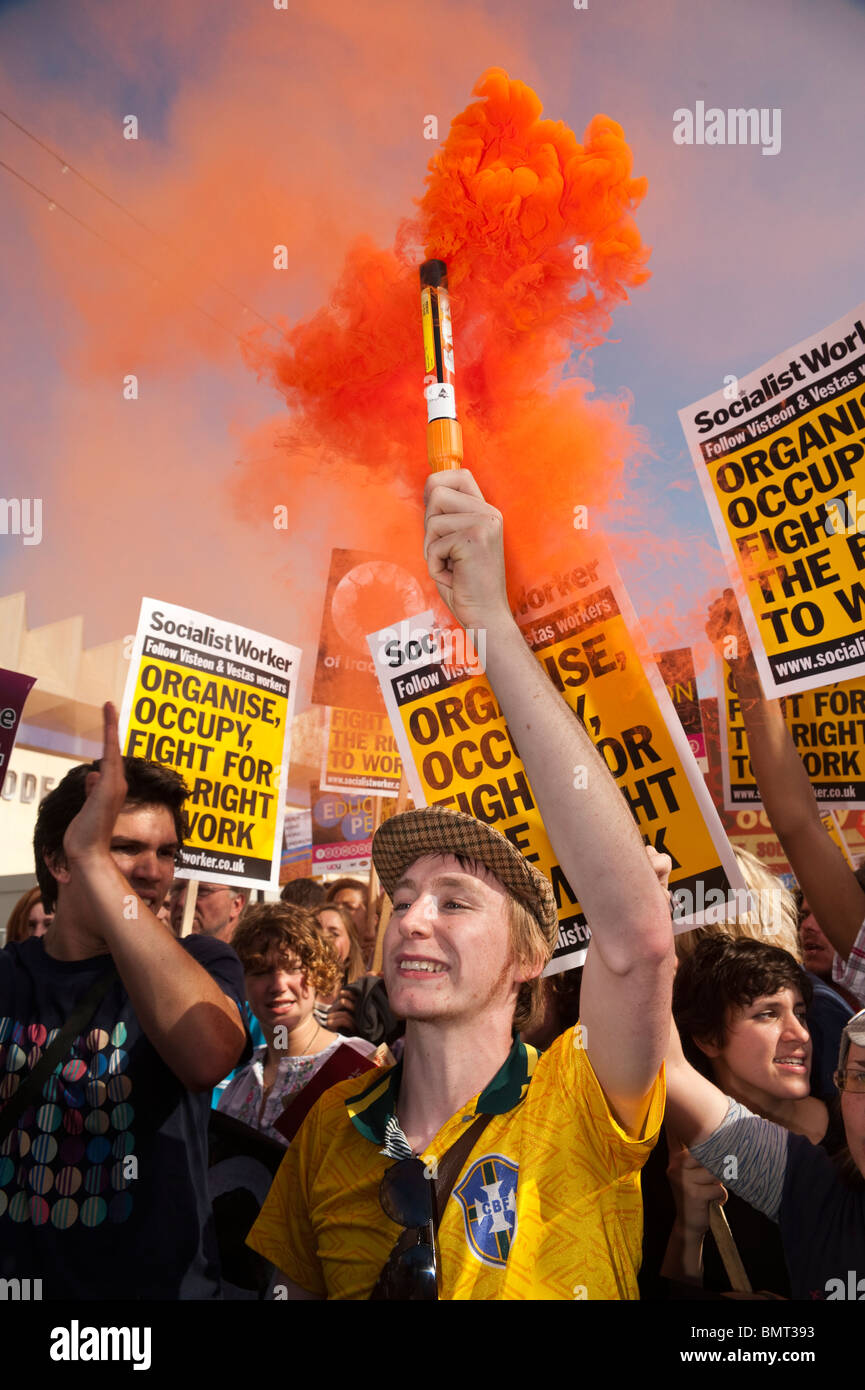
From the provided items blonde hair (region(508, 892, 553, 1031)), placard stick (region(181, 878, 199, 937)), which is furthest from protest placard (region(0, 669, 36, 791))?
blonde hair (region(508, 892, 553, 1031))

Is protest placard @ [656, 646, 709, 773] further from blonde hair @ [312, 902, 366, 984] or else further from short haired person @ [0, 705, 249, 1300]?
short haired person @ [0, 705, 249, 1300]

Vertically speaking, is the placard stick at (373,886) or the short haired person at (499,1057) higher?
the placard stick at (373,886)

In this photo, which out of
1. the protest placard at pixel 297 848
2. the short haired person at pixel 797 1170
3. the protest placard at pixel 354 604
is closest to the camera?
the short haired person at pixel 797 1170

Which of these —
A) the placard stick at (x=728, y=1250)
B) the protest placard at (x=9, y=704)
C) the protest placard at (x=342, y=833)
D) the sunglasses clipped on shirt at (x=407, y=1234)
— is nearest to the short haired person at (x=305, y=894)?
the protest placard at (x=342, y=833)

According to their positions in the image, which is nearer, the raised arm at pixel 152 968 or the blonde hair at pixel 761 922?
the raised arm at pixel 152 968

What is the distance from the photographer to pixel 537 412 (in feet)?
12.0

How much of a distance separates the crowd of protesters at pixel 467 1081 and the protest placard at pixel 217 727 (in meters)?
0.92

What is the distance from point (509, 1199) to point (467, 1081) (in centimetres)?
26

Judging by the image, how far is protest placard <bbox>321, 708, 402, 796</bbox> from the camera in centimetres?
604

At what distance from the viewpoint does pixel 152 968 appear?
2271 mm

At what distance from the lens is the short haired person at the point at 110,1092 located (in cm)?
220

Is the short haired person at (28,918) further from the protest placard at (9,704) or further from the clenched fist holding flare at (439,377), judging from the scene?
the clenched fist holding flare at (439,377)
